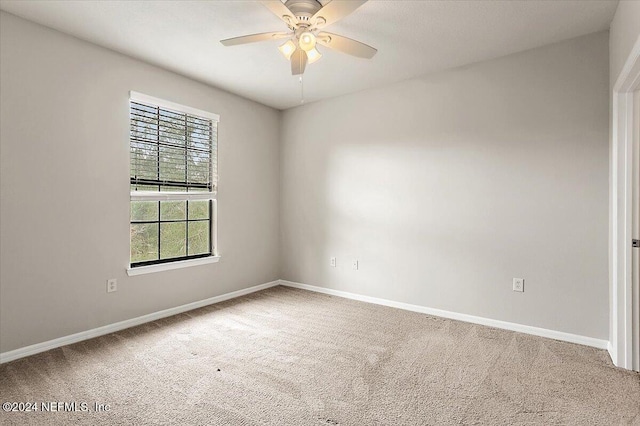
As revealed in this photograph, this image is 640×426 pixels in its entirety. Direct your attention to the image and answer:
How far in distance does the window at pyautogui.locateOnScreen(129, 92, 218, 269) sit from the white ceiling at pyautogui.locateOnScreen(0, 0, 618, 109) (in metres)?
0.51

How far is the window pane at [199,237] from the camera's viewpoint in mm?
3913

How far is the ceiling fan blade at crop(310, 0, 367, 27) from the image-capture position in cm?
199

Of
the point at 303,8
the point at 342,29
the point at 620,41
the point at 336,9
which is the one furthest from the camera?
the point at 342,29

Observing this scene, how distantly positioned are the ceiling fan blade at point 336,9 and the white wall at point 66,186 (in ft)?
6.88

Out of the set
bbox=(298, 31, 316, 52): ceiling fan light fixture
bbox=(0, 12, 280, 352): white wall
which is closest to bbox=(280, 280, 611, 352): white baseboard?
bbox=(0, 12, 280, 352): white wall

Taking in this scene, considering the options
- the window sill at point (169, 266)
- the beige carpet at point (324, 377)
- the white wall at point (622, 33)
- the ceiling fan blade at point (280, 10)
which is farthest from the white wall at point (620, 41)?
the window sill at point (169, 266)

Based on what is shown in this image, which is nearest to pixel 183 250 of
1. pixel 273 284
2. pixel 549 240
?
pixel 273 284

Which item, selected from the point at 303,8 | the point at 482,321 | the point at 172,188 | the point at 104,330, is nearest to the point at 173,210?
the point at 172,188

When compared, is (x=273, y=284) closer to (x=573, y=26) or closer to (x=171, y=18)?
(x=171, y=18)

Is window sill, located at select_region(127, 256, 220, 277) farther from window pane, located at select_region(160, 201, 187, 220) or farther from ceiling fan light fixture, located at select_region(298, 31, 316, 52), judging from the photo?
ceiling fan light fixture, located at select_region(298, 31, 316, 52)

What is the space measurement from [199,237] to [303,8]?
272cm

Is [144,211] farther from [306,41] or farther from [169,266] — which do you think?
[306,41]

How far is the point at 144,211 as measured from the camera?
3.46m

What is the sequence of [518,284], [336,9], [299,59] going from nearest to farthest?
[336,9] → [299,59] → [518,284]
